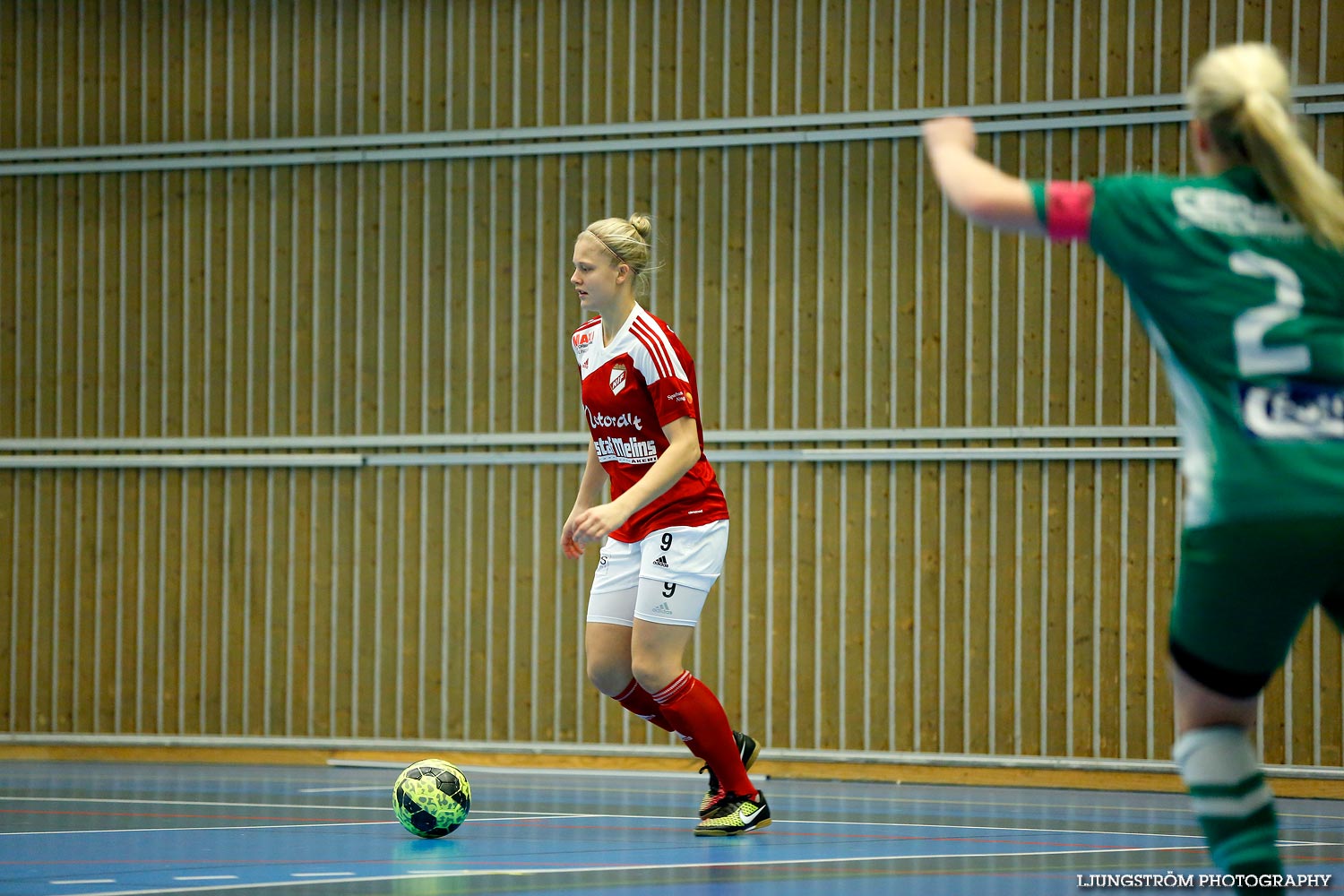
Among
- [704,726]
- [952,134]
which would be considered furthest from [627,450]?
[952,134]

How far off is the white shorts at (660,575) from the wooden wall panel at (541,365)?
3648 mm

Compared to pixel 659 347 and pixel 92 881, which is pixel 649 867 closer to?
pixel 92 881

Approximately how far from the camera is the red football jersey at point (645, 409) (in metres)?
5.62

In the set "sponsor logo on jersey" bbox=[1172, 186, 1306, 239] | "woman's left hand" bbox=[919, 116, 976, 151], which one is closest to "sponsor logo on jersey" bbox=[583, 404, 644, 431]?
"woman's left hand" bbox=[919, 116, 976, 151]

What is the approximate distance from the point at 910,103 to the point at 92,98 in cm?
529

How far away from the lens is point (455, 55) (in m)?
10.0

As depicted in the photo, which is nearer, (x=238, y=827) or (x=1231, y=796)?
(x=1231, y=796)

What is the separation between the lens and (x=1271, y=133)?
252cm

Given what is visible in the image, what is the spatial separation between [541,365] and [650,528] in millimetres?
4288

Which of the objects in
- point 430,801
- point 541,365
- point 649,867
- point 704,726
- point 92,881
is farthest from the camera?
point 541,365

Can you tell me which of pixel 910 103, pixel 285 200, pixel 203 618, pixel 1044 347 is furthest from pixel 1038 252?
pixel 203 618

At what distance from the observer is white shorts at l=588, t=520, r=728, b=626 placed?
5578mm

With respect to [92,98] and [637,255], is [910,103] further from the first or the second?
[92,98]

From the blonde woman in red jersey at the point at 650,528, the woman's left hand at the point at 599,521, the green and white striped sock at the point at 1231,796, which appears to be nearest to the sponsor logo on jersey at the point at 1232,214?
the green and white striped sock at the point at 1231,796
